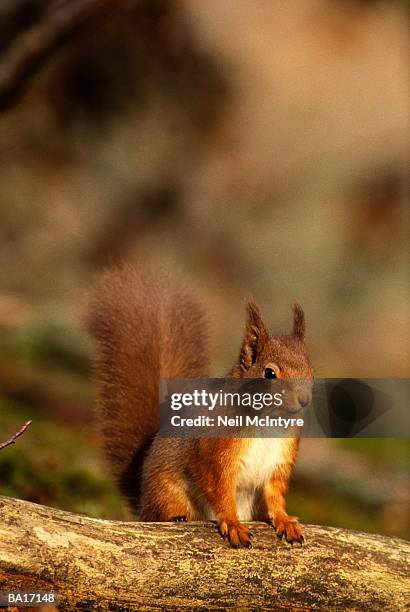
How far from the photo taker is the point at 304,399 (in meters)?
2.23

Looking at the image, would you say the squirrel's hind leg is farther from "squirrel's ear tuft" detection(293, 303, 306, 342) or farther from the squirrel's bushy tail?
"squirrel's ear tuft" detection(293, 303, 306, 342)

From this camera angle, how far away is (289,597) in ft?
7.35

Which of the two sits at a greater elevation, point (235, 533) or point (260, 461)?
point (260, 461)

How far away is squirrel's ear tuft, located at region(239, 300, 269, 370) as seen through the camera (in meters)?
2.42

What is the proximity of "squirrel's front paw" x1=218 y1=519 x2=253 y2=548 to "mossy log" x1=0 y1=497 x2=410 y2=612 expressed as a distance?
0.8 inches

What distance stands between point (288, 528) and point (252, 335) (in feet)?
1.72

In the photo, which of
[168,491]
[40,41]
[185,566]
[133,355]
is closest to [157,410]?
[133,355]

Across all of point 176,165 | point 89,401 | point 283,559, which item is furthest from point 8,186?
point 283,559

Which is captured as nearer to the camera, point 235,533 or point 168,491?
point 235,533

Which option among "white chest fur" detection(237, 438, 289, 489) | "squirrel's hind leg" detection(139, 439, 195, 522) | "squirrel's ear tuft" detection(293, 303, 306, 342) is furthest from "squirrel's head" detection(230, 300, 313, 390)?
"squirrel's hind leg" detection(139, 439, 195, 522)

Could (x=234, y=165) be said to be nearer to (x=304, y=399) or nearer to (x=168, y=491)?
(x=168, y=491)

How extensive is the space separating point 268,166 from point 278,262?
1.17 m

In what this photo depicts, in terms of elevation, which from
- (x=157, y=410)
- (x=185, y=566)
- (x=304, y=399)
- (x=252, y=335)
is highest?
(x=252, y=335)

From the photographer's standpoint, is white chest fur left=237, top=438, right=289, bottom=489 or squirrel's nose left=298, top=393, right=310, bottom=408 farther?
white chest fur left=237, top=438, right=289, bottom=489
